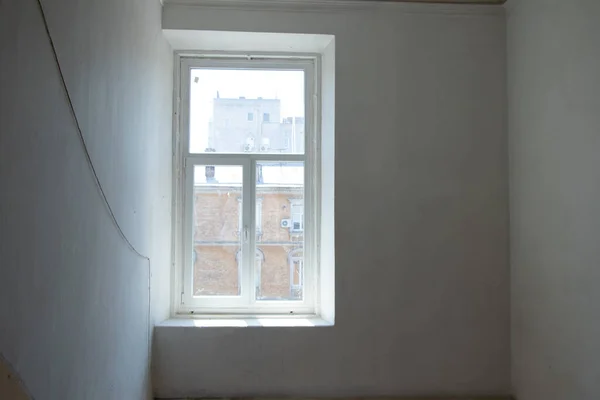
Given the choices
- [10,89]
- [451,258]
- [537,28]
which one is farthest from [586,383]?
[10,89]

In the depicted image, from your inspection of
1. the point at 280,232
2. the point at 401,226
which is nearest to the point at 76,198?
the point at 280,232

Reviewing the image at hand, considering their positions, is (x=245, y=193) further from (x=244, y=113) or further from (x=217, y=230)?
(x=244, y=113)

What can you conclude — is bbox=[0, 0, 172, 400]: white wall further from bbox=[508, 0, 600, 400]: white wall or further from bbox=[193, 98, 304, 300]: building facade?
bbox=[508, 0, 600, 400]: white wall

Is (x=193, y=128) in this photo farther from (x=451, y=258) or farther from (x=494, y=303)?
(x=494, y=303)

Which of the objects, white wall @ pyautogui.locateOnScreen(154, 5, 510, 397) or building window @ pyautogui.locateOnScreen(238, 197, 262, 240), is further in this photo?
building window @ pyautogui.locateOnScreen(238, 197, 262, 240)

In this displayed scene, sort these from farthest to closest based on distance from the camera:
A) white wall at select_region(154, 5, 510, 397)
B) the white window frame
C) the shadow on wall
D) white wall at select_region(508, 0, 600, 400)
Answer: the white window frame → white wall at select_region(154, 5, 510, 397) → white wall at select_region(508, 0, 600, 400) → the shadow on wall

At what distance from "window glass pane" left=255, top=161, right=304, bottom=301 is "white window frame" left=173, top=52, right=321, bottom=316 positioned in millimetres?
38

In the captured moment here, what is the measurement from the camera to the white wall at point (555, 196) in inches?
86.8

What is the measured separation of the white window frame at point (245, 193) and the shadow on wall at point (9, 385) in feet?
6.37

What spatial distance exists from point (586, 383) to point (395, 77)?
6.65 feet

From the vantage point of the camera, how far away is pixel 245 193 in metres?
3.25

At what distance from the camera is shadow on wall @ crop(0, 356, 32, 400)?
1138 millimetres

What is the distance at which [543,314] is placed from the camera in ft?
8.46

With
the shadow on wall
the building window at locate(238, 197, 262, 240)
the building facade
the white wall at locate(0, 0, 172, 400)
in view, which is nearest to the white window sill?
the building facade
